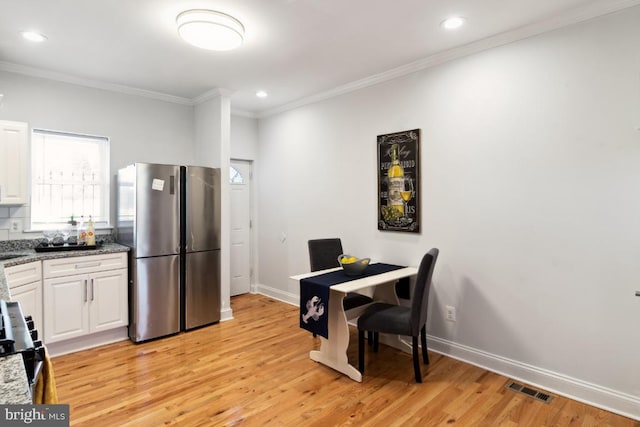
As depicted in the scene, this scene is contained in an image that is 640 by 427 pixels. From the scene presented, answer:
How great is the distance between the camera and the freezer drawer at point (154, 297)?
11.8ft

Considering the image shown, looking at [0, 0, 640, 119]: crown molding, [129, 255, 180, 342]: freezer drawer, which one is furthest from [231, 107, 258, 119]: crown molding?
[129, 255, 180, 342]: freezer drawer

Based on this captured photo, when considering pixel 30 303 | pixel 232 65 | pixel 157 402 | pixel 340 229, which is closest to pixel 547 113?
pixel 340 229

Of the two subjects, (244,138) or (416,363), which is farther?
(244,138)

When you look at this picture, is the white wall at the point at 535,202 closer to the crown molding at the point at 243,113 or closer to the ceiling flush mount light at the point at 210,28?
the ceiling flush mount light at the point at 210,28

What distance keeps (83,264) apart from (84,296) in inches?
11.9

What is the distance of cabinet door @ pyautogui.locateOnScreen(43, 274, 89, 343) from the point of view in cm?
317

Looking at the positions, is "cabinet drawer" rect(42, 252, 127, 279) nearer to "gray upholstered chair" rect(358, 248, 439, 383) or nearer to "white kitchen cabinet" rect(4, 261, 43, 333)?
"white kitchen cabinet" rect(4, 261, 43, 333)

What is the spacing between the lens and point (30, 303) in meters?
3.04

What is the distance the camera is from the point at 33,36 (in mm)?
2832

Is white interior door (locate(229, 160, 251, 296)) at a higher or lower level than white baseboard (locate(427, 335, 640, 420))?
higher

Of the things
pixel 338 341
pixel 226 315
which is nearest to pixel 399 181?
pixel 338 341

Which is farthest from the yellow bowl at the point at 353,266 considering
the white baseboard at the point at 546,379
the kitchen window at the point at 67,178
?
the kitchen window at the point at 67,178

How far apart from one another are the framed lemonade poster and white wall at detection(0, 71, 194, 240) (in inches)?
102

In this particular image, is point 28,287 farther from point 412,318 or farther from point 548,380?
point 548,380
